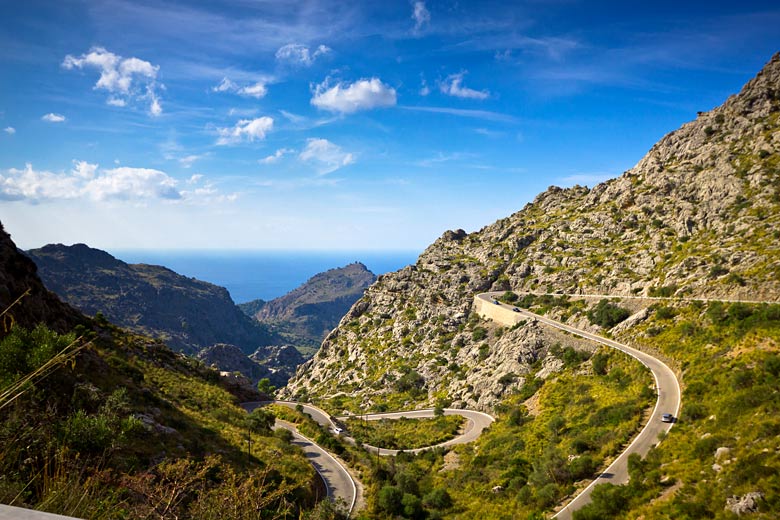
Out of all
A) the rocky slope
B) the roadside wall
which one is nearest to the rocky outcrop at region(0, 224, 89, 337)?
the rocky slope

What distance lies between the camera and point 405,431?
6147cm

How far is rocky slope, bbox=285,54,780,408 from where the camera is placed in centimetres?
6231

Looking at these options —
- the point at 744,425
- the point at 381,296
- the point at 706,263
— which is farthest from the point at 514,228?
the point at 744,425

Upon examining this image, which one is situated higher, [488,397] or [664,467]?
[664,467]

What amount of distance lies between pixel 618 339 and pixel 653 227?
41.4 metres

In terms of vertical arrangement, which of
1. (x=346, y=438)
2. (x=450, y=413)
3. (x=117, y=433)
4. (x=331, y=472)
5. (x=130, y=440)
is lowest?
(x=450, y=413)

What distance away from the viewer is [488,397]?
212 feet

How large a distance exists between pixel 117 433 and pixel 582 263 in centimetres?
9133

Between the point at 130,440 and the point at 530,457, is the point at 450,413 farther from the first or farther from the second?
the point at 130,440

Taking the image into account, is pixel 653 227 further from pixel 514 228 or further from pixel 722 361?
pixel 722 361

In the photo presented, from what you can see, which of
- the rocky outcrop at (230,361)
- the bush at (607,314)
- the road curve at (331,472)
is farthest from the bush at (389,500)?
the rocky outcrop at (230,361)

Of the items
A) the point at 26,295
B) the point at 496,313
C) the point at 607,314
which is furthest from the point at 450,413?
the point at 26,295

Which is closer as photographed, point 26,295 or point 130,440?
point 130,440

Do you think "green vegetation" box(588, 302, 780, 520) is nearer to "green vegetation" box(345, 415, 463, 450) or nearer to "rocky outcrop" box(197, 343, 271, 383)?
"green vegetation" box(345, 415, 463, 450)
